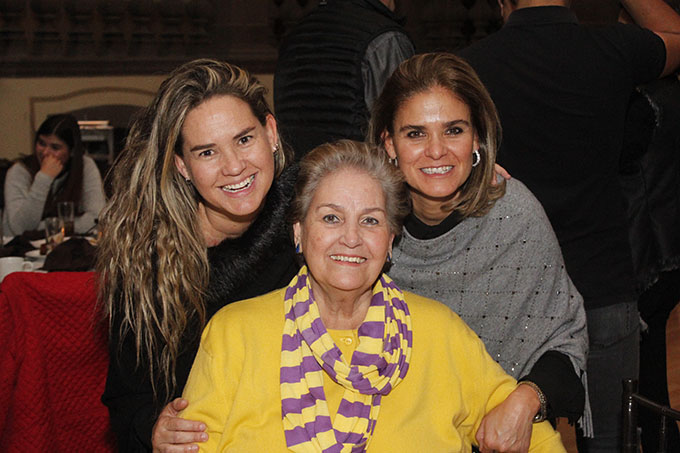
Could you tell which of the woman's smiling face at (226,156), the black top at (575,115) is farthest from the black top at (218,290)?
the black top at (575,115)

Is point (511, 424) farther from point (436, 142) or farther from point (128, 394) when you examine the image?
point (128, 394)

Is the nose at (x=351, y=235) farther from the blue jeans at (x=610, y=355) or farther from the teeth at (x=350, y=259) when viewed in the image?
the blue jeans at (x=610, y=355)

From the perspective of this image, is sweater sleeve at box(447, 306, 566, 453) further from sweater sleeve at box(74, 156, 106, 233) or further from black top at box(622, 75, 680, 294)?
sweater sleeve at box(74, 156, 106, 233)

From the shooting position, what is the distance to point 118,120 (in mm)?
7828

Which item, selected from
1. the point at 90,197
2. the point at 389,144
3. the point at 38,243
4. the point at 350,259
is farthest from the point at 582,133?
the point at 90,197

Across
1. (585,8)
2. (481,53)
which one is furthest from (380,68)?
(585,8)

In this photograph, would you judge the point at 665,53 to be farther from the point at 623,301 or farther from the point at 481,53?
the point at 623,301

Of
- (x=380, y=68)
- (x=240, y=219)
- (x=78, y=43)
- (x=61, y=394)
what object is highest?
(x=78, y=43)

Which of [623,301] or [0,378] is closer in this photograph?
[623,301]

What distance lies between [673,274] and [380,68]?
125 cm

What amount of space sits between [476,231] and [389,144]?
32cm

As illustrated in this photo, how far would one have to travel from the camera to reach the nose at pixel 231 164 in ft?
6.18

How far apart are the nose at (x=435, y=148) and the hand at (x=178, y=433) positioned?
81cm

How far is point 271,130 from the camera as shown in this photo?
81.2 inches
